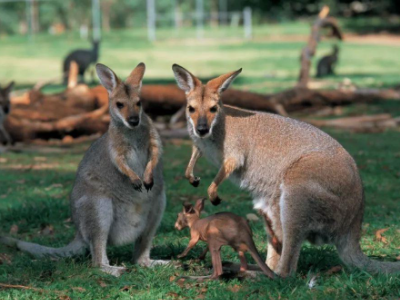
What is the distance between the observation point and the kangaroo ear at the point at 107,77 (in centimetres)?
449

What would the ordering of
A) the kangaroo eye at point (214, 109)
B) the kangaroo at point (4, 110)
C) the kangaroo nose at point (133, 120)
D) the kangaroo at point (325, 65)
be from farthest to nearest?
the kangaroo at point (325, 65)
the kangaroo at point (4, 110)
the kangaroo nose at point (133, 120)
the kangaroo eye at point (214, 109)

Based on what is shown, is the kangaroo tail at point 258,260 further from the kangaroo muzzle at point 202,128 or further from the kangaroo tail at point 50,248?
the kangaroo tail at point 50,248

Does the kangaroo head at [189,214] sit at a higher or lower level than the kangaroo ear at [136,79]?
lower

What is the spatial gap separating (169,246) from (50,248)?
2.57 feet

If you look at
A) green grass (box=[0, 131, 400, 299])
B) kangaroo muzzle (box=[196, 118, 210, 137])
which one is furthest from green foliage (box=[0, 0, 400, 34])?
kangaroo muzzle (box=[196, 118, 210, 137])

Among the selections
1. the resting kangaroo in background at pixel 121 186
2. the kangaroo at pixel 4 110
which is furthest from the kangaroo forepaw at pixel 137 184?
the kangaroo at pixel 4 110

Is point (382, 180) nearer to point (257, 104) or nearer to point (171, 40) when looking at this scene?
point (257, 104)

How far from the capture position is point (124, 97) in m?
4.45

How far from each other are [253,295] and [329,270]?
0.61m

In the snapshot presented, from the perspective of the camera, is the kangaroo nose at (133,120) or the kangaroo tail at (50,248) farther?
the kangaroo tail at (50,248)

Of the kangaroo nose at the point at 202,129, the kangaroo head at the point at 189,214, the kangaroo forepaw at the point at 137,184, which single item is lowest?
the kangaroo head at the point at 189,214

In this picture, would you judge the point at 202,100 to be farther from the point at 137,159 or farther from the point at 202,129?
the point at 137,159

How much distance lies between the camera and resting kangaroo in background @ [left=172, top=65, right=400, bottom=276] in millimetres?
3854

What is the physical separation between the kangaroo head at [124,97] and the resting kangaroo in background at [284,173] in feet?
1.01
